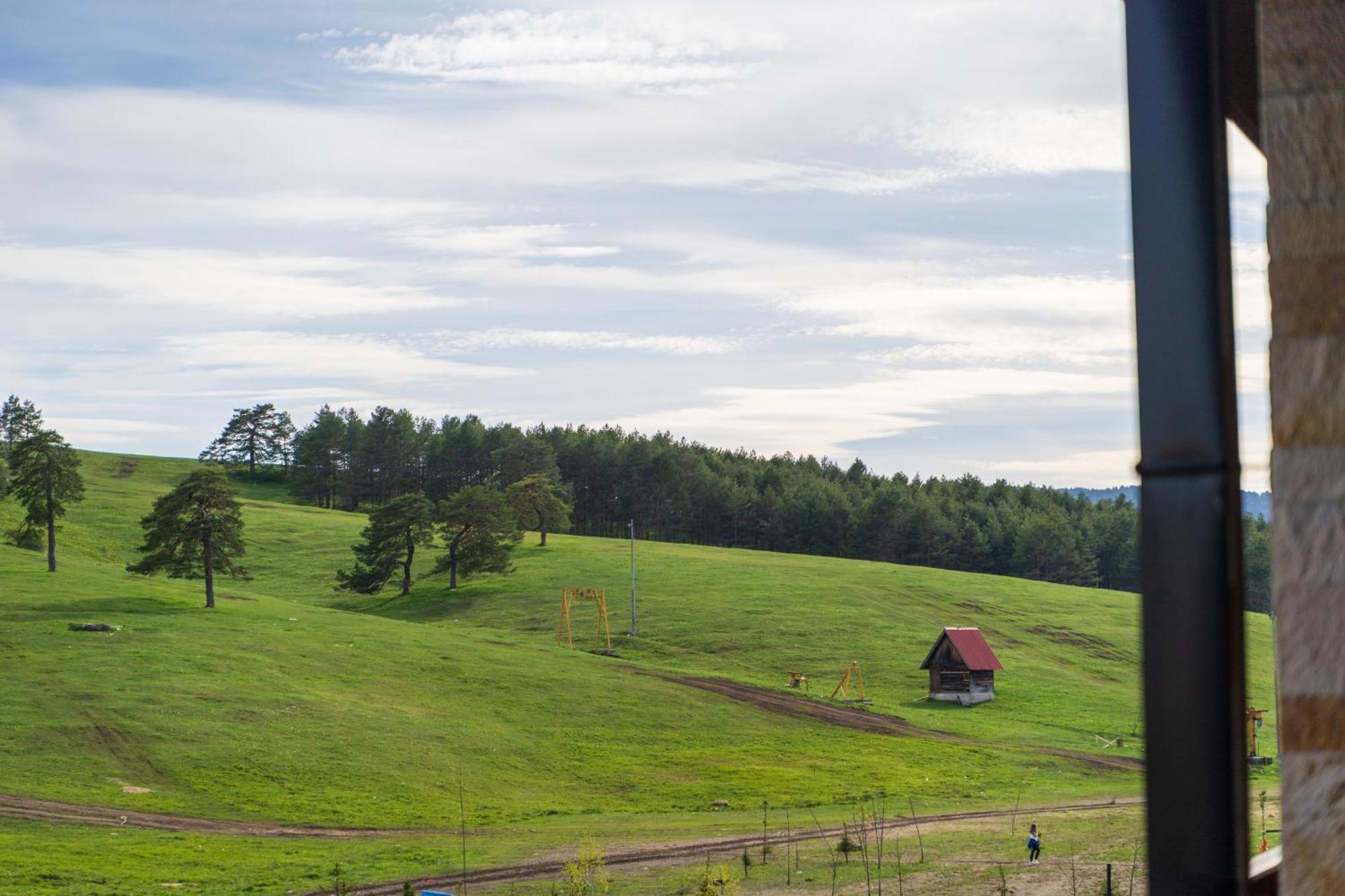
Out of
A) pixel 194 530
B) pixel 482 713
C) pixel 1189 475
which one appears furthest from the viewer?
pixel 194 530

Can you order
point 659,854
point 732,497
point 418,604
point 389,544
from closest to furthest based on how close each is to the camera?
point 659,854 < point 418,604 < point 389,544 < point 732,497

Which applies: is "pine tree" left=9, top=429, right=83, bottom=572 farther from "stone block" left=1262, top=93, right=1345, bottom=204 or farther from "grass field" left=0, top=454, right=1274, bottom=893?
"stone block" left=1262, top=93, right=1345, bottom=204

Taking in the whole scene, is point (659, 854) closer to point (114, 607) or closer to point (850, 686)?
point (850, 686)

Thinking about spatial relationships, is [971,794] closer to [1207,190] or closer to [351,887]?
[351,887]

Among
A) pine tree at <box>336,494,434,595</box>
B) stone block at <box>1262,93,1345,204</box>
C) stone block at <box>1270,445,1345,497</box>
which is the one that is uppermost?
stone block at <box>1262,93,1345,204</box>

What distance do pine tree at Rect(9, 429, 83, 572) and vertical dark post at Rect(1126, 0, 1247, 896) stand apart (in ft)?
240

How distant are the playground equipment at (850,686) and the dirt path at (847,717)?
3.85 feet

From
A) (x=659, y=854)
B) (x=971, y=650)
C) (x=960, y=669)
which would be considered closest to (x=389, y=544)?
(x=960, y=669)

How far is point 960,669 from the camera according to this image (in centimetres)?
5719

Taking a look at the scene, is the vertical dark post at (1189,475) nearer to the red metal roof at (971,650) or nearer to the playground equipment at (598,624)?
the red metal roof at (971,650)

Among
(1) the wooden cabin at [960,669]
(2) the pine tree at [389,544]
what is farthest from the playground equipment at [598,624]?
(1) the wooden cabin at [960,669]

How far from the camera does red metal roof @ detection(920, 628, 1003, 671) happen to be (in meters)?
57.1

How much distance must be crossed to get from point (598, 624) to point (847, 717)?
72.7 feet

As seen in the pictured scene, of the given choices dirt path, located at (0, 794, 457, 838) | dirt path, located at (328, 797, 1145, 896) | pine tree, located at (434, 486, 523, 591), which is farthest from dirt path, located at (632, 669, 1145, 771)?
pine tree, located at (434, 486, 523, 591)
